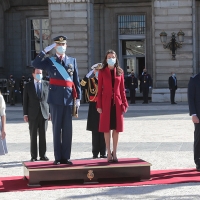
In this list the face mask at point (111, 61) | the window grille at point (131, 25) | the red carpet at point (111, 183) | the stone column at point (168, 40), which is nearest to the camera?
the red carpet at point (111, 183)

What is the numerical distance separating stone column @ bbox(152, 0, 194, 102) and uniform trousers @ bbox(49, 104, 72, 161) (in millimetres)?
22798

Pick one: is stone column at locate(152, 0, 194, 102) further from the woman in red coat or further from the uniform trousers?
the uniform trousers

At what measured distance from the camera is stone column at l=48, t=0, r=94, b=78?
3431 centimetres

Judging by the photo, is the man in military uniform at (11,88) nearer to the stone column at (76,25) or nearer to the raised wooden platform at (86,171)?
the stone column at (76,25)

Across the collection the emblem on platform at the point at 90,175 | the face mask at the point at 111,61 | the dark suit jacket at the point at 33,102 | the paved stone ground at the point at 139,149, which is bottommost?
the paved stone ground at the point at 139,149

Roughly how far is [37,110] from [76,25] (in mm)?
20955

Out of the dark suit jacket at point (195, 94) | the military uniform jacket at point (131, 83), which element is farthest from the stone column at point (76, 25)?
the dark suit jacket at point (195, 94)

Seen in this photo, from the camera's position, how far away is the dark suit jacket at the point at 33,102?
1386cm

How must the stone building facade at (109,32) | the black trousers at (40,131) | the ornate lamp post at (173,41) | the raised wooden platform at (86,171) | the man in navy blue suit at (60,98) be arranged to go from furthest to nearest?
the stone building facade at (109,32) < the ornate lamp post at (173,41) < the black trousers at (40,131) < the man in navy blue suit at (60,98) < the raised wooden platform at (86,171)

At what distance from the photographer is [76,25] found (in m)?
34.5

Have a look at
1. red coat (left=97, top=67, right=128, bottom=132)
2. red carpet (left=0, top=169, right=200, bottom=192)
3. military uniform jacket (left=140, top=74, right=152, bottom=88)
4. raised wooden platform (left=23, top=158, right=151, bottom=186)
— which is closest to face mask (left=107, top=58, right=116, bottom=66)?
red coat (left=97, top=67, right=128, bottom=132)

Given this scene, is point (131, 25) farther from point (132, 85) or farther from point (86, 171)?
point (86, 171)

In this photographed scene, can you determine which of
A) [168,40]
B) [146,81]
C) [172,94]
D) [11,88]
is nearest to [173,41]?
[168,40]

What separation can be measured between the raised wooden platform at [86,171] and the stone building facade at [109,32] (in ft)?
76.1
